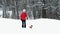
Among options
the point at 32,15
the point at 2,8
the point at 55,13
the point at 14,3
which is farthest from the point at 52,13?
the point at 2,8

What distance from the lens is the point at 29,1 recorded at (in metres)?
5.82

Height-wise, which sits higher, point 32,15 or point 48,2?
point 48,2

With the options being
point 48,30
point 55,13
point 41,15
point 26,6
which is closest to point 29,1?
point 26,6

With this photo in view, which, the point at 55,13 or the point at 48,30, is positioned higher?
the point at 55,13

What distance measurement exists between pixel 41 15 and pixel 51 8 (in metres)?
0.45

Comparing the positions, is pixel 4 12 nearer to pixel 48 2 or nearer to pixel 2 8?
pixel 2 8

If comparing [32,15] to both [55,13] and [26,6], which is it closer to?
[26,6]

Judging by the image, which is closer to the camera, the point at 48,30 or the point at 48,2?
the point at 48,30

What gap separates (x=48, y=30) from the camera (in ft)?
13.1

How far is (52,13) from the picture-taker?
5805mm

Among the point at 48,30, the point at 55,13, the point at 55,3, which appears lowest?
the point at 48,30

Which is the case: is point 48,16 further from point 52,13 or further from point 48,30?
point 48,30

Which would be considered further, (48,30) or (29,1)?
(29,1)

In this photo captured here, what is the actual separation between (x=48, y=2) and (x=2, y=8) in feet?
5.67
